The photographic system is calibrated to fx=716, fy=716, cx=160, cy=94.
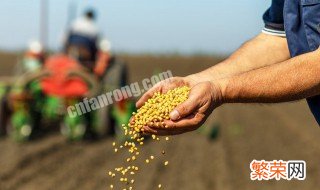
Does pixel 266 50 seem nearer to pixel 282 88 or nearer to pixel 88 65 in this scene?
pixel 282 88

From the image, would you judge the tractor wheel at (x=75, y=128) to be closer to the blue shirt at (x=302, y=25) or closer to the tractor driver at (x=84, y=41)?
the tractor driver at (x=84, y=41)

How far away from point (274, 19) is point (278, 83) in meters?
0.64

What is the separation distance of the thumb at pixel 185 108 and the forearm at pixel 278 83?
121 millimetres

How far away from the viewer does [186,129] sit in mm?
2582

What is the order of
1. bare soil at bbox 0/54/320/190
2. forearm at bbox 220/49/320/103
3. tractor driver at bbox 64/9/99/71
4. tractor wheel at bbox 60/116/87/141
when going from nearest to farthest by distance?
forearm at bbox 220/49/320/103, bare soil at bbox 0/54/320/190, tractor wheel at bbox 60/116/87/141, tractor driver at bbox 64/9/99/71

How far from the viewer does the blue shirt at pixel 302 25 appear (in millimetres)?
2574

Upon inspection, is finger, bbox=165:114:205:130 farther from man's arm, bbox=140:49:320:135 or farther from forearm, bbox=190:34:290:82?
forearm, bbox=190:34:290:82

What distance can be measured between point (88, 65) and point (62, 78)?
1004 millimetres

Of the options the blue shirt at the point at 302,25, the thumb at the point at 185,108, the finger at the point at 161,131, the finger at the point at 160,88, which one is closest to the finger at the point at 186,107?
the thumb at the point at 185,108

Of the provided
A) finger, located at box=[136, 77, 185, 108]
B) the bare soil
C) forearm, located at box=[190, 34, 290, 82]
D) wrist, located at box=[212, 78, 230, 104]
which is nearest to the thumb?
wrist, located at box=[212, 78, 230, 104]

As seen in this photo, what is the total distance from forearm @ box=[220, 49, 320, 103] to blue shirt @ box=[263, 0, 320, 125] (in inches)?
5.9

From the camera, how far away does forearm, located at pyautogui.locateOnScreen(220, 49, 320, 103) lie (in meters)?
2.45

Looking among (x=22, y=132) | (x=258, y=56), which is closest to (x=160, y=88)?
(x=258, y=56)

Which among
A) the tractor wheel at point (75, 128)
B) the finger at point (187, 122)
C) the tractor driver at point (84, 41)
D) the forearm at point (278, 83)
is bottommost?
the tractor wheel at point (75, 128)
